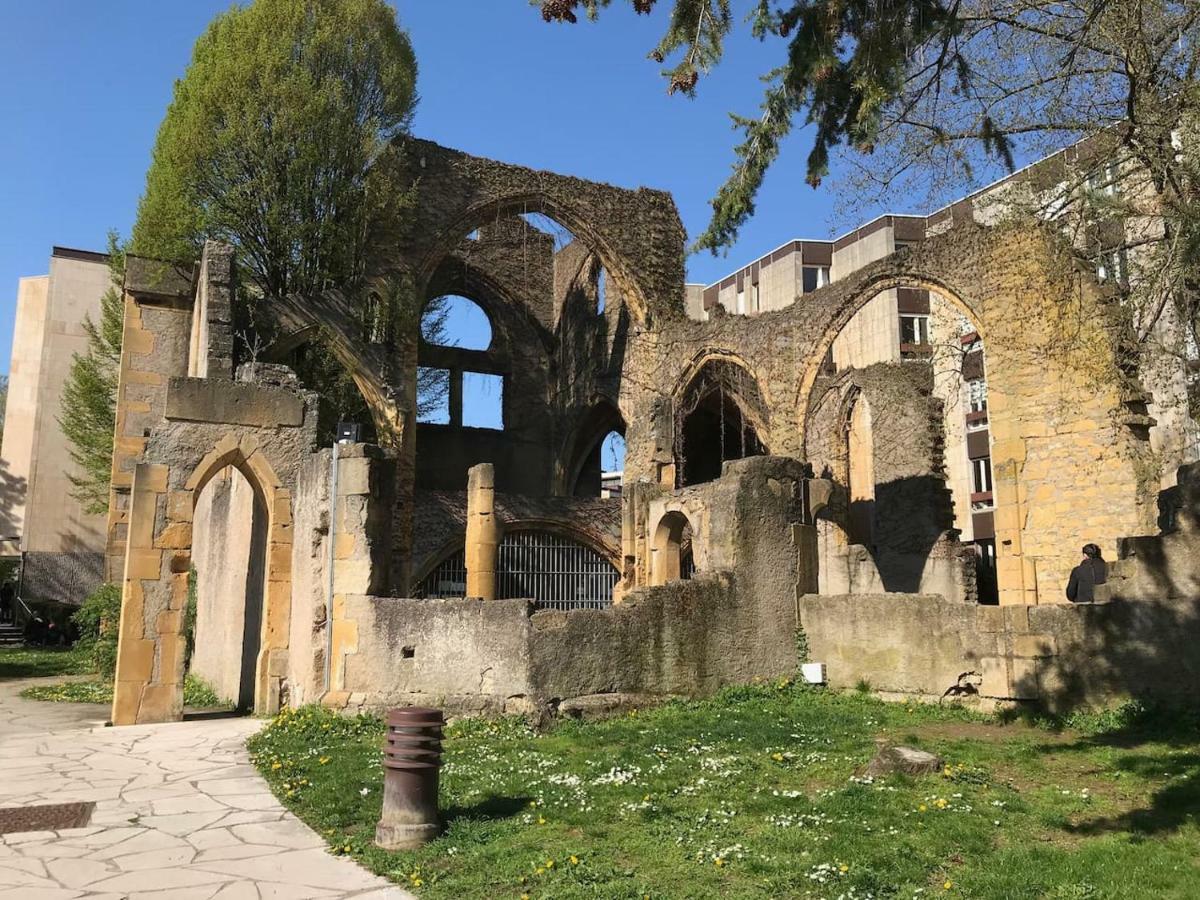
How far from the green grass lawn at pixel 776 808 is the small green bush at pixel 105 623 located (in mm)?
6680

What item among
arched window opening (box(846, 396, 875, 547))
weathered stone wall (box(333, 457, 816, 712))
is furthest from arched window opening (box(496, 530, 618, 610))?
weathered stone wall (box(333, 457, 816, 712))

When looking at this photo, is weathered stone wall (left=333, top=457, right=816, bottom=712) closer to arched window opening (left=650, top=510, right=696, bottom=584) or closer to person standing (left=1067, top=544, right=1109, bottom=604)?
person standing (left=1067, top=544, right=1109, bottom=604)

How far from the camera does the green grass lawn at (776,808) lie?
4.52m

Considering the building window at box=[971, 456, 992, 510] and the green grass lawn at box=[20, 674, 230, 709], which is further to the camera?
the building window at box=[971, 456, 992, 510]

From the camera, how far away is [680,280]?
24.7 m

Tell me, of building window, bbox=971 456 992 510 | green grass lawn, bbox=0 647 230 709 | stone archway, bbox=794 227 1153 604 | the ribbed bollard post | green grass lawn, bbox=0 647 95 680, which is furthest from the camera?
building window, bbox=971 456 992 510

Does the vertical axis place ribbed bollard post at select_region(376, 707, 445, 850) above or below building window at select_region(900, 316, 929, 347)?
below

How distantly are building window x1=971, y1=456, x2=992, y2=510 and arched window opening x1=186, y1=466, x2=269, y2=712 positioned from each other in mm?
30430

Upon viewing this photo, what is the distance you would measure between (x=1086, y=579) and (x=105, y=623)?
42.1ft

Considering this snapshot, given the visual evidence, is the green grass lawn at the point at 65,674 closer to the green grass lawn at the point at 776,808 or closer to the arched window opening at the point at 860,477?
the green grass lawn at the point at 776,808

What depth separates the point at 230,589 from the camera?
484 inches

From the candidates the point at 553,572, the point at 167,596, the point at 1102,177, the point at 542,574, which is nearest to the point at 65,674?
the point at 167,596

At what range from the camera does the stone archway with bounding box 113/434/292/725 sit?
32.2ft

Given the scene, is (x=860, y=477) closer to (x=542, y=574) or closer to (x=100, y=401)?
(x=542, y=574)
